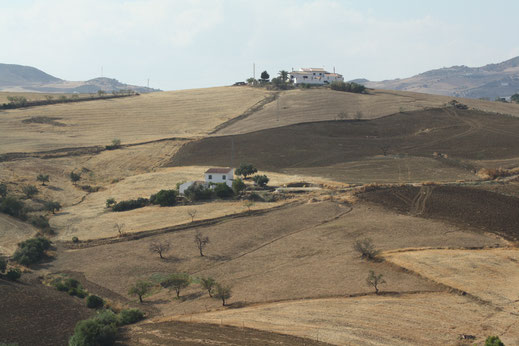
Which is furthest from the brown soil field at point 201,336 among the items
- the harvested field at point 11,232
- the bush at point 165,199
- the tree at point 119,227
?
the bush at point 165,199

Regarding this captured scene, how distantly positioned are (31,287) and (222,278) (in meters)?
17.3

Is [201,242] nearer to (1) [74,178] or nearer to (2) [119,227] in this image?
(2) [119,227]

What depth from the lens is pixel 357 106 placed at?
440 feet

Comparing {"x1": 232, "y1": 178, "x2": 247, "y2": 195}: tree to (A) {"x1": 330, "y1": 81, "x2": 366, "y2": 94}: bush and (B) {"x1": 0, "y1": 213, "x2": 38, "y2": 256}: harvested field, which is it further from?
(A) {"x1": 330, "y1": 81, "x2": 366, "y2": 94}: bush

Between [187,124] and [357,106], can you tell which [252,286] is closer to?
[187,124]

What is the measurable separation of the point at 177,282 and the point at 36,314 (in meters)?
11.9

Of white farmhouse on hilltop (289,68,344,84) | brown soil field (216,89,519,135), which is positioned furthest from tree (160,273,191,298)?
white farmhouse on hilltop (289,68,344,84)

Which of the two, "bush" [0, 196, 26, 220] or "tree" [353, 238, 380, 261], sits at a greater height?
"bush" [0, 196, 26, 220]

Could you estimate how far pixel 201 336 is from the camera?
31703 millimetres

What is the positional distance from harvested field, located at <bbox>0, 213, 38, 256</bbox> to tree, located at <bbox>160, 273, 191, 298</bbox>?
808 inches

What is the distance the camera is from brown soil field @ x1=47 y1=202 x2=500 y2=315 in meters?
41.5

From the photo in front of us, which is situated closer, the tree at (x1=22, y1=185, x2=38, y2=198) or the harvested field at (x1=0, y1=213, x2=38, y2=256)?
the harvested field at (x1=0, y1=213, x2=38, y2=256)

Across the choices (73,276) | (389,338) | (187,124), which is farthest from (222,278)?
(187,124)

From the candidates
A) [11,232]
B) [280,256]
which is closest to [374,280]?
[280,256]
